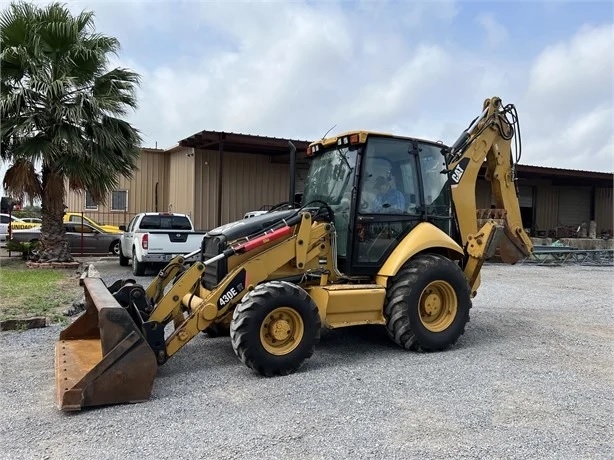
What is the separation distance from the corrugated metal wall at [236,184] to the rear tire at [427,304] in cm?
1397

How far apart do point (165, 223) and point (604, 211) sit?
88.1ft

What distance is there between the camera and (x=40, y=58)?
1356 centimetres

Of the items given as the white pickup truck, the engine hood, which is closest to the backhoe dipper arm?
the engine hood

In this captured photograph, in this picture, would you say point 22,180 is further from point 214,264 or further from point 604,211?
point 604,211

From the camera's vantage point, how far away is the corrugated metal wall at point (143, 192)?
22.8 m

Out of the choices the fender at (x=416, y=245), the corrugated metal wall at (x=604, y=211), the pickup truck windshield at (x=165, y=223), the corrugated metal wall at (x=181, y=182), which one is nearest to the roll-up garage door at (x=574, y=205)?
the corrugated metal wall at (x=604, y=211)

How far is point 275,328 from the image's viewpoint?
5324 mm

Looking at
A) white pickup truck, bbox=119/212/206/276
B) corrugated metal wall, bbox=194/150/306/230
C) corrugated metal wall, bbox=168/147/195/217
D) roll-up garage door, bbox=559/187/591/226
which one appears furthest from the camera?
roll-up garage door, bbox=559/187/591/226

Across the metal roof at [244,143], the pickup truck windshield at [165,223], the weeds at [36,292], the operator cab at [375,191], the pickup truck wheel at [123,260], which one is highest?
the metal roof at [244,143]

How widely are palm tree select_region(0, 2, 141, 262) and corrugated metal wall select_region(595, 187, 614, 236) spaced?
89.3ft

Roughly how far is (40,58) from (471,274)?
12.0 m

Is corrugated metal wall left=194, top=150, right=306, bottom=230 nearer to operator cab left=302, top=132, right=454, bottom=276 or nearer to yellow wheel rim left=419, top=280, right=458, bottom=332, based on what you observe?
operator cab left=302, top=132, right=454, bottom=276

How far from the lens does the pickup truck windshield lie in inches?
585

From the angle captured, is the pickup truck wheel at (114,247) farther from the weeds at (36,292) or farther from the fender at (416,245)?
the fender at (416,245)
